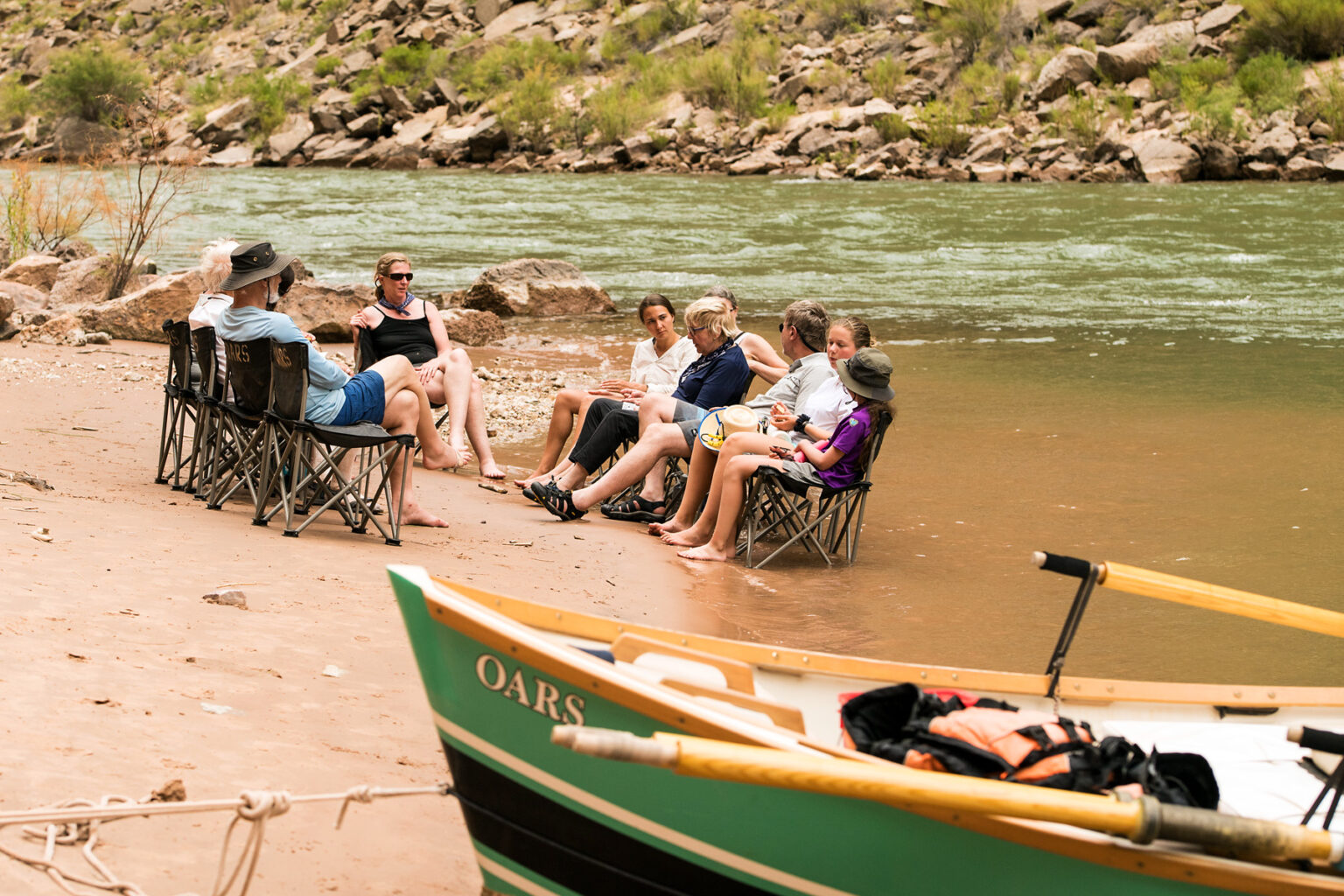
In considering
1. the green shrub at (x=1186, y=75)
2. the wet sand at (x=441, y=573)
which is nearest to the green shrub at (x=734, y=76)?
→ the green shrub at (x=1186, y=75)

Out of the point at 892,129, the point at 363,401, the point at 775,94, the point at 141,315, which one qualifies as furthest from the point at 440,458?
the point at 775,94

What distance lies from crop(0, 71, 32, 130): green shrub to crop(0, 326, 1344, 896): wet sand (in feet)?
188

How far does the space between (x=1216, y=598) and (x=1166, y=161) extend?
1203 inches

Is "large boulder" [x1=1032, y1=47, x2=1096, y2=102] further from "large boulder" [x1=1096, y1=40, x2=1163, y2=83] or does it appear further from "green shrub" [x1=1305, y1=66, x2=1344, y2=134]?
"green shrub" [x1=1305, y1=66, x2=1344, y2=134]

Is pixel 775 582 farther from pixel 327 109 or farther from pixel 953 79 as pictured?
pixel 327 109

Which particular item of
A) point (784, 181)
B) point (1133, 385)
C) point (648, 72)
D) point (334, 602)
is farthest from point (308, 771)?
point (648, 72)

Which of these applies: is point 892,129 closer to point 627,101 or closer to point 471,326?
point 627,101

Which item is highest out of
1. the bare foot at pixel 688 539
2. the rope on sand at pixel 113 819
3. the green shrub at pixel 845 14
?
the green shrub at pixel 845 14

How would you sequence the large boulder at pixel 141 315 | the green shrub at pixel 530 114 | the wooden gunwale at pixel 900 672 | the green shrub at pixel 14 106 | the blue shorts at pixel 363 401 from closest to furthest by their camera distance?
the wooden gunwale at pixel 900 672
the blue shorts at pixel 363 401
the large boulder at pixel 141 315
the green shrub at pixel 530 114
the green shrub at pixel 14 106

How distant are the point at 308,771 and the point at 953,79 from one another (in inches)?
1694

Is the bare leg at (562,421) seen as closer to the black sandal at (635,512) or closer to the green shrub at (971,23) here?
the black sandal at (635,512)

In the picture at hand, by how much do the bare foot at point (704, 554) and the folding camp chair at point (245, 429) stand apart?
6.73 ft

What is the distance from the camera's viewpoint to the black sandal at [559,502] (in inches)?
276

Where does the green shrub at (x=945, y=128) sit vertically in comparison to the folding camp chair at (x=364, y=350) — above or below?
above
